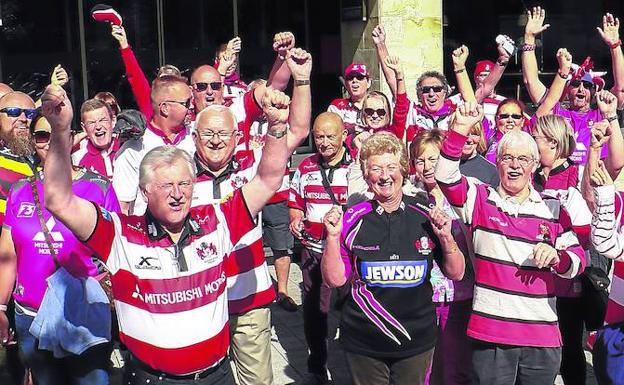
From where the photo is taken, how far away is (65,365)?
14.5ft

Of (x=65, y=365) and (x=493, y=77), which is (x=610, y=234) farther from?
(x=493, y=77)

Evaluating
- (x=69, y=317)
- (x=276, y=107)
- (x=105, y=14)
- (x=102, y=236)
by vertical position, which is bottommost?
(x=69, y=317)

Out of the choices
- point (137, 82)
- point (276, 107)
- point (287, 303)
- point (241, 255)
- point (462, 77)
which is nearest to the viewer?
point (276, 107)

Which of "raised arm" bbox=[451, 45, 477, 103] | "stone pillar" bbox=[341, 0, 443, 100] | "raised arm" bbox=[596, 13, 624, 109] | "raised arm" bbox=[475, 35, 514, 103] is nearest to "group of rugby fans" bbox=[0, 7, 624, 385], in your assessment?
"raised arm" bbox=[451, 45, 477, 103]

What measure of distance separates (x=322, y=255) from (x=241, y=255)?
55 cm

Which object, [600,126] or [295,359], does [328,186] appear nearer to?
[295,359]

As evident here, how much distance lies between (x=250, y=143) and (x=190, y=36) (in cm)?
637

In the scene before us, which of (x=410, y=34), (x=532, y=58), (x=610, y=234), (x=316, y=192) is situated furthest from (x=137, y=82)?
(x=410, y=34)

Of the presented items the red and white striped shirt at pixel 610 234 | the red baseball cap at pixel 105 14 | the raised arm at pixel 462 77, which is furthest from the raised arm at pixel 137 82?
the red and white striped shirt at pixel 610 234

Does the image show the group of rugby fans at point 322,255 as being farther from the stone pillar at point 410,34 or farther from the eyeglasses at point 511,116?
the stone pillar at point 410,34

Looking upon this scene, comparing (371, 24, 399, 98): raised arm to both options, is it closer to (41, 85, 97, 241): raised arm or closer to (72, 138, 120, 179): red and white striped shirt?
(72, 138, 120, 179): red and white striped shirt

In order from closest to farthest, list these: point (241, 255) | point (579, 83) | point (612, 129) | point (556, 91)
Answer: point (612, 129) < point (241, 255) < point (556, 91) < point (579, 83)

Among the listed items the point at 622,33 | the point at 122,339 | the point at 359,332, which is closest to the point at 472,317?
the point at 359,332

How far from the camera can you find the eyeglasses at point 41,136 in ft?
15.2
